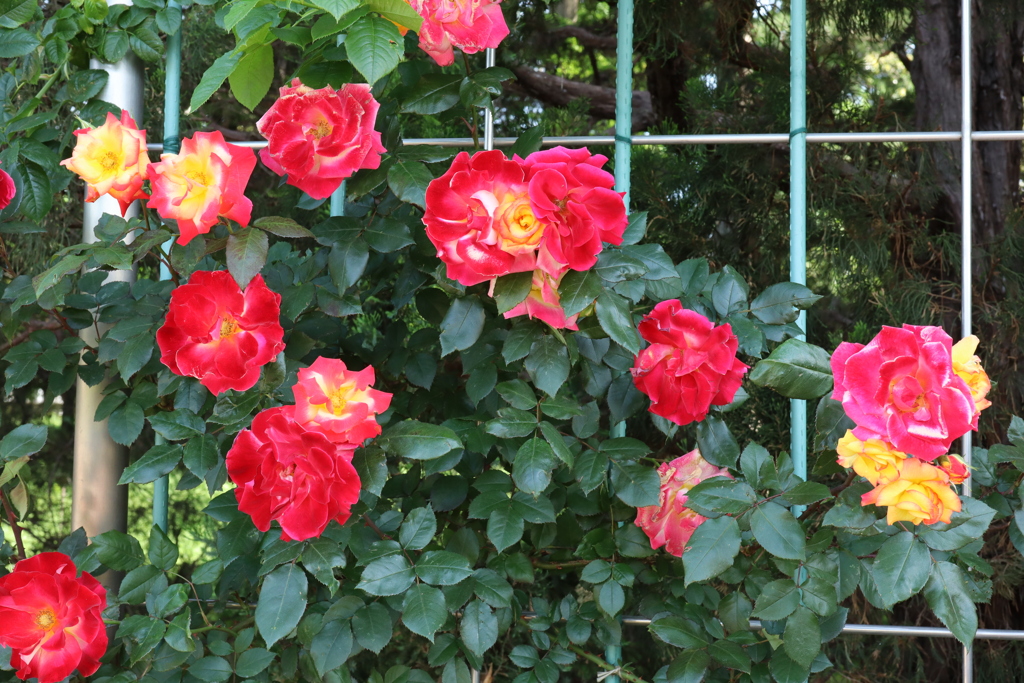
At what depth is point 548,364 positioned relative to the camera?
780mm

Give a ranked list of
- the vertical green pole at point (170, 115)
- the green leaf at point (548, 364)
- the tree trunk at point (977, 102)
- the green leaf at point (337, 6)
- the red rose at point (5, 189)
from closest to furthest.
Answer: the green leaf at point (337, 6)
the green leaf at point (548, 364)
the red rose at point (5, 189)
the vertical green pole at point (170, 115)
the tree trunk at point (977, 102)

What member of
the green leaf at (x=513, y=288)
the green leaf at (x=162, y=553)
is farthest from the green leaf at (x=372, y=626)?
the green leaf at (x=513, y=288)

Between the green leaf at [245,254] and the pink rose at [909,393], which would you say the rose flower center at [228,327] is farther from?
the pink rose at [909,393]

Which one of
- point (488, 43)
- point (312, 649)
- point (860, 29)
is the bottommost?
point (312, 649)

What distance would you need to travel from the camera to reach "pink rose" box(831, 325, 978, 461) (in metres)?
0.68

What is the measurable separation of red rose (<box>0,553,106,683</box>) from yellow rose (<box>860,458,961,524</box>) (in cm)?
76

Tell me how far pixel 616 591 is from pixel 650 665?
1399 millimetres

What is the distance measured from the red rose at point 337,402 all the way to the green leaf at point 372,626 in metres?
0.18

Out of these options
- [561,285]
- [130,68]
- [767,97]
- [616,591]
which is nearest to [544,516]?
[616,591]

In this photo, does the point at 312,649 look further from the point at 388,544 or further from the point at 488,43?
the point at 488,43

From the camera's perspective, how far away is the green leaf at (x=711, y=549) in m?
0.71

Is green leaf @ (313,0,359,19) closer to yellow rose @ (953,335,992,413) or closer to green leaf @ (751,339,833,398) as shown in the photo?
green leaf @ (751,339,833,398)

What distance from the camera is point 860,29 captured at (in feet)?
7.00

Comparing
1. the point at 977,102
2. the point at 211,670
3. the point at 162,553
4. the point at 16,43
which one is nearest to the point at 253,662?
the point at 211,670
